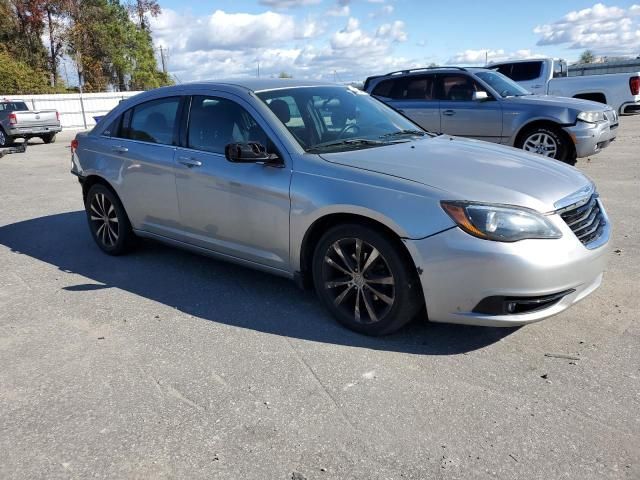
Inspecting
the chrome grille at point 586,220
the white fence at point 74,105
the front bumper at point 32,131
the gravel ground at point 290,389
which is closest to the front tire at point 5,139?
the front bumper at point 32,131

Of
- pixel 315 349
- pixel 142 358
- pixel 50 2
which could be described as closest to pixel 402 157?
pixel 315 349

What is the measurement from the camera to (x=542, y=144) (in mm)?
9188

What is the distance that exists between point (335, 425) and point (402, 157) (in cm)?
186

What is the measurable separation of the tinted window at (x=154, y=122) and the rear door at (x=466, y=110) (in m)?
6.02

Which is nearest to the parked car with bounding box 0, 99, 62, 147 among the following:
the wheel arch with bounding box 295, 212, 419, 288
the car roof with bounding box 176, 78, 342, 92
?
the car roof with bounding box 176, 78, 342, 92

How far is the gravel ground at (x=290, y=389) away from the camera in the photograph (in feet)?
8.46

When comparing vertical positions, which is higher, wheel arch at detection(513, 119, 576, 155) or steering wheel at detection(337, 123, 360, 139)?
steering wheel at detection(337, 123, 360, 139)

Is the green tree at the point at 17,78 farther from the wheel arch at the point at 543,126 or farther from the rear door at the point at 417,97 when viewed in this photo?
the wheel arch at the point at 543,126

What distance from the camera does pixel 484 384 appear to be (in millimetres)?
3139

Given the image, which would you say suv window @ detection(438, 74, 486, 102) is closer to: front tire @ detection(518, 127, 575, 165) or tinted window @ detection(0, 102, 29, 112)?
front tire @ detection(518, 127, 575, 165)

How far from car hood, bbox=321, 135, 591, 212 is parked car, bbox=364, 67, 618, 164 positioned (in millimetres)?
4575

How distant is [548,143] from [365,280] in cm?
664

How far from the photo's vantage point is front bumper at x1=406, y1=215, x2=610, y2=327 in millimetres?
3146

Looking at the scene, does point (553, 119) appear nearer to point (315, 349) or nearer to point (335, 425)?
point (315, 349)
